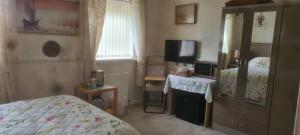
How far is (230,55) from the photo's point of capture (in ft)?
9.51

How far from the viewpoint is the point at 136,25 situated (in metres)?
3.94

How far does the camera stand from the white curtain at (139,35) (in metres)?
3.89

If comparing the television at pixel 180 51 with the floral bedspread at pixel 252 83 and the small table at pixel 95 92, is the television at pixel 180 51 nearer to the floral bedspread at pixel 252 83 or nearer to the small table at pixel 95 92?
the floral bedspread at pixel 252 83

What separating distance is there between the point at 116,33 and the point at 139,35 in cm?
46

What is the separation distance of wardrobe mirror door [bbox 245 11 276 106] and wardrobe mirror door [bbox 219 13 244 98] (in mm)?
173

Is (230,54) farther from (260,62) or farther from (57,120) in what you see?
(57,120)

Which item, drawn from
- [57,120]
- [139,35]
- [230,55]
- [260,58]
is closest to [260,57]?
[260,58]

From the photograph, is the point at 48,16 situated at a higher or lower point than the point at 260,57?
higher

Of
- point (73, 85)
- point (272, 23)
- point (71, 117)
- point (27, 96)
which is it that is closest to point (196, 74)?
point (272, 23)

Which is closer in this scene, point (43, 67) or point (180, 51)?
point (43, 67)

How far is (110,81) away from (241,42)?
2.30m

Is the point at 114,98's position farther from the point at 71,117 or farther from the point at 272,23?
the point at 272,23

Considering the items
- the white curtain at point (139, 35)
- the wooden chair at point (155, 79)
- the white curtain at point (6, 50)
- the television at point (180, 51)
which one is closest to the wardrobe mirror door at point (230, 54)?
the television at point (180, 51)

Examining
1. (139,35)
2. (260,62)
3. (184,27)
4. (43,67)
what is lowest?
(43,67)
